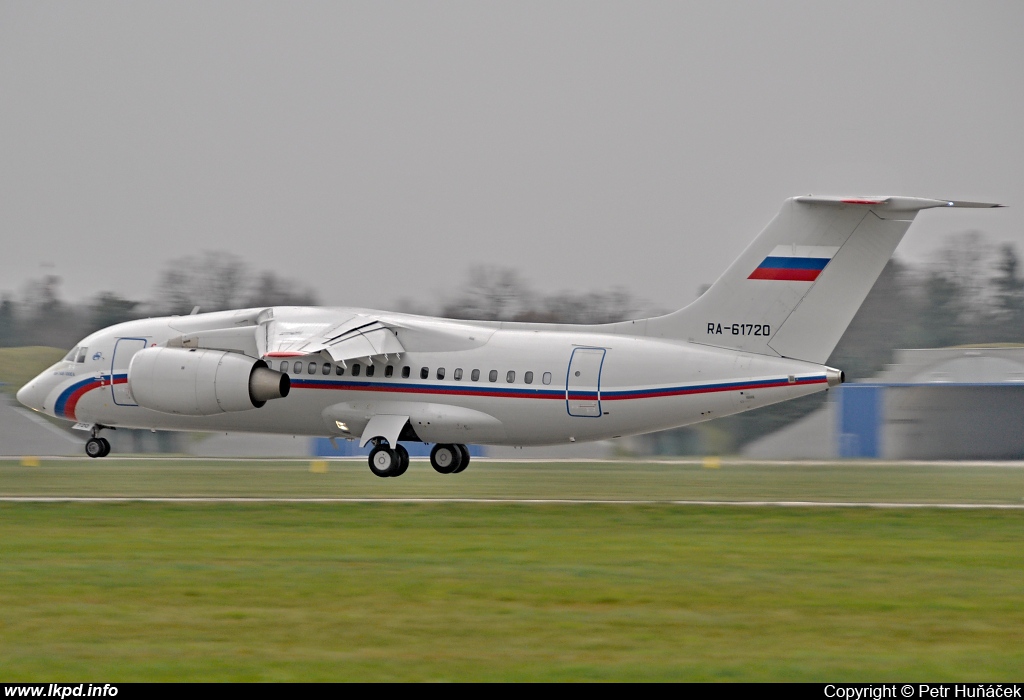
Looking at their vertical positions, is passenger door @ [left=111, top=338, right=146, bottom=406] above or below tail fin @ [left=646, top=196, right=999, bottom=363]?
below

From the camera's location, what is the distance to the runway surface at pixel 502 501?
72.9ft

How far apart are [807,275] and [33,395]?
1931cm

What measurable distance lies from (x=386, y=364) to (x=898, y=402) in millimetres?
25428

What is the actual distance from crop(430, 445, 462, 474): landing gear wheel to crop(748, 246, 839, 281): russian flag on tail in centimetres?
861

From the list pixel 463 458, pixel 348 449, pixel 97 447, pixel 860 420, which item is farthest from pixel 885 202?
pixel 348 449

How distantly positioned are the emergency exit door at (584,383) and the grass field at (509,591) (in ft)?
6.04

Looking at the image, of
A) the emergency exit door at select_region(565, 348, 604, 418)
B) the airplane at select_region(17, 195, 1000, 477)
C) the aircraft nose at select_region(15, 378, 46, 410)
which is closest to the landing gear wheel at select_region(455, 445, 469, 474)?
the airplane at select_region(17, 195, 1000, 477)

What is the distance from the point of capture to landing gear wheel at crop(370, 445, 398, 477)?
26484 mm

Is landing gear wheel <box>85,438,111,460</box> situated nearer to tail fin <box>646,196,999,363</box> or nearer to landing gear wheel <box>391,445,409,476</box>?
landing gear wheel <box>391,445,409,476</box>

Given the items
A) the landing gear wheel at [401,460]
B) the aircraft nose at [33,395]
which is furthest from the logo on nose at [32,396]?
the landing gear wheel at [401,460]

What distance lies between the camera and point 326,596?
13453mm

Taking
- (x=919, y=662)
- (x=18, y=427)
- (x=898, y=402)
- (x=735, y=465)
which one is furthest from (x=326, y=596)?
(x=18, y=427)

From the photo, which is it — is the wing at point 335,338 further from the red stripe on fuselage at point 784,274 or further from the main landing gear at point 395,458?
the red stripe on fuselage at point 784,274

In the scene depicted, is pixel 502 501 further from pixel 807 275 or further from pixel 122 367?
pixel 122 367
